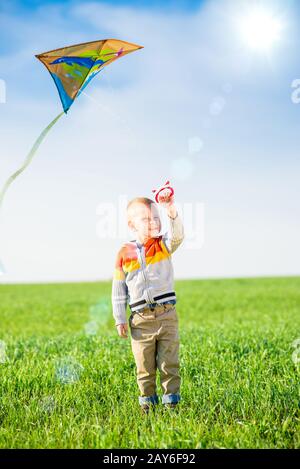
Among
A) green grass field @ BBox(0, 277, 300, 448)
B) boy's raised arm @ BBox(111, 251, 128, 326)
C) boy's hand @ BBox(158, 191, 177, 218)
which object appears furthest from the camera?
boy's raised arm @ BBox(111, 251, 128, 326)

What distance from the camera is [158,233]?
4.74m

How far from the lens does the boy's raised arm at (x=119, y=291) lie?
4754 millimetres

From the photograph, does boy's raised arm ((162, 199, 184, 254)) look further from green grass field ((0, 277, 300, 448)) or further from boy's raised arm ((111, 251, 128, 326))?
green grass field ((0, 277, 300, 448))

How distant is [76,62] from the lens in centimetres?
433

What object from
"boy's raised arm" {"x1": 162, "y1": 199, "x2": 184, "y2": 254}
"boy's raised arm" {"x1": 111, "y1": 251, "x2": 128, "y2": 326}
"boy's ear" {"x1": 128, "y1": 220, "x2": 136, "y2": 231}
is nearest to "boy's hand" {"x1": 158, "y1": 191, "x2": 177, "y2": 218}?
"boy's raised arm" {"x1": 162, "y1": 199, "x2": 184, "y2": 254}

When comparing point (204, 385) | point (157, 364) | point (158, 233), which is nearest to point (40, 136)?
point (158, 233)

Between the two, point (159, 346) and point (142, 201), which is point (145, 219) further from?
point (159, 346)

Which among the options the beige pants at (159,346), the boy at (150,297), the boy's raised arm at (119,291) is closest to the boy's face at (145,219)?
the boy at (150,297)

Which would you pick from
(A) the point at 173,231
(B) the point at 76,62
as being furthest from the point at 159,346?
(B) the point at 76,62

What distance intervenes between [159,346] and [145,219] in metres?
1.11

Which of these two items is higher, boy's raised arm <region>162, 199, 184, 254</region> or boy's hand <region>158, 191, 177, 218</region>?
boy's hand <region>158, 191, 177, 218</region>

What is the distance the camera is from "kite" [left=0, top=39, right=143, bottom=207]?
A: 4.27 m

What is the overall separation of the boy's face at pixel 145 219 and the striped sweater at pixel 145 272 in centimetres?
11
